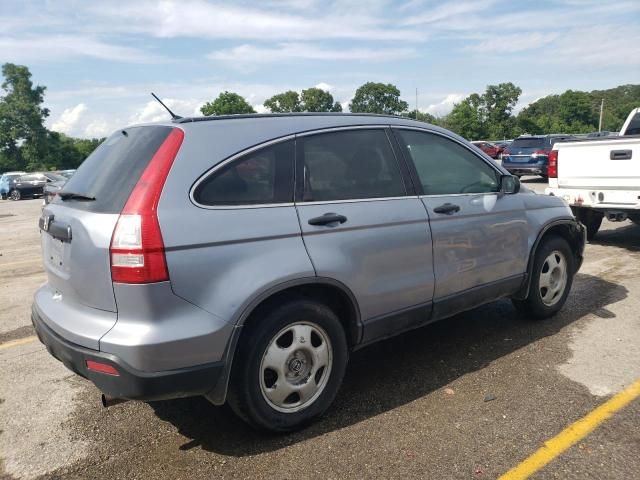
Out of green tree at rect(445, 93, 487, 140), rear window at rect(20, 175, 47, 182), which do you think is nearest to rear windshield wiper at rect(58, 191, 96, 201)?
rear window at rect(20, 175, 47, 182)

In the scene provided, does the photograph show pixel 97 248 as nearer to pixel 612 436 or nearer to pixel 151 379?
pixel 151 379

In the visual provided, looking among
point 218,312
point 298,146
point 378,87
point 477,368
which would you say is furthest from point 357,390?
point 378,87

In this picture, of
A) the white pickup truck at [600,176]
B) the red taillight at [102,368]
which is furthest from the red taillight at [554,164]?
the red taillight at [102,368]

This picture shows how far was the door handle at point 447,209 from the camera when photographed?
365 cm

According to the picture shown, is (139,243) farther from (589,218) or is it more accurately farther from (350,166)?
(589,218)

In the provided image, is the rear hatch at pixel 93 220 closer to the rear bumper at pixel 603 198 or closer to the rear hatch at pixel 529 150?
the rear bumper at pixel 603 198

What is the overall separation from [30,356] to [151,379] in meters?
2.40

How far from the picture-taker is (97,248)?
2.57 metres

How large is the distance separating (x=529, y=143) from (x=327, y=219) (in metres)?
18.7

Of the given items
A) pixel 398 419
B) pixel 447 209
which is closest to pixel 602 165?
pixel 447 209

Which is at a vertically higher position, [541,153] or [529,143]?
[529,143]

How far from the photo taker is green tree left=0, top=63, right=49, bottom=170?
6019cm

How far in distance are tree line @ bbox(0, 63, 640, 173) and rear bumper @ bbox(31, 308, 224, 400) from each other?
24942 mm

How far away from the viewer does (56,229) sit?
2.93 metres
